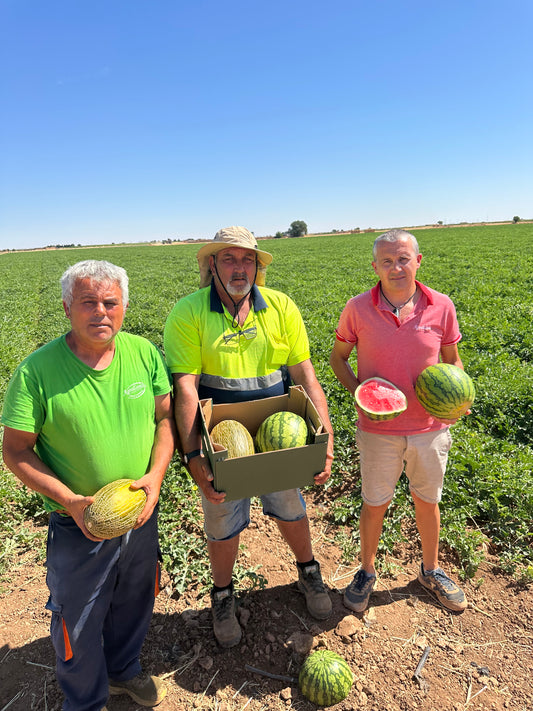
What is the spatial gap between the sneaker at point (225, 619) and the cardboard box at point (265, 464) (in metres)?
1.43

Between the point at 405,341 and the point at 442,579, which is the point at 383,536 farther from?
the point at 405,341

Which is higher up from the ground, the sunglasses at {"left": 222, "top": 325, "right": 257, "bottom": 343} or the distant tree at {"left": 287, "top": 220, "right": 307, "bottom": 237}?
the distant tree at {"left": 287, "top": 220, "right": 307, "bottom": 237}

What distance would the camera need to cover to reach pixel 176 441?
3086 millimetres

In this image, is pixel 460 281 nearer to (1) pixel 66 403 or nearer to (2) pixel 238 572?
(2) pixel 238 572

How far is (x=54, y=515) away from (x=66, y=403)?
780 mm

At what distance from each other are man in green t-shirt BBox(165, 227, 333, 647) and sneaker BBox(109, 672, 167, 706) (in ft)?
1.86

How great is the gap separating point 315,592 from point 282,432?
1847mm

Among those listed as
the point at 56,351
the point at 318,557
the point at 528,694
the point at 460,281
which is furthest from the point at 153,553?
the point at 460,281

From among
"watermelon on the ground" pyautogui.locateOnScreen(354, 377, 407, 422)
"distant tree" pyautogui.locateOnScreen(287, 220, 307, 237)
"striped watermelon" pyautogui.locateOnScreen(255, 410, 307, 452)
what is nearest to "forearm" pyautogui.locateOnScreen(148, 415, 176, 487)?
"striped watermelon" pyautogui.locateOnScreen(255, 410, 307, 452)

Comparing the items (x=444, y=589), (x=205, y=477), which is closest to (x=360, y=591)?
(x=444, y=589)

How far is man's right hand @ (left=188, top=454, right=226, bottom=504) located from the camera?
2.79 metres

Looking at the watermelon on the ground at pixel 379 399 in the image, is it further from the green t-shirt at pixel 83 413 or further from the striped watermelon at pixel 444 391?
the green t-shirt at pixel 83 413

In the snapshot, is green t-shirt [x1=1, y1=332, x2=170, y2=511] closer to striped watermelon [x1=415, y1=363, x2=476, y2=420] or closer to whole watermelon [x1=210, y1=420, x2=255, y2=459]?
whole watermelon [x1=210, y1=420, x2=255, y2=459]

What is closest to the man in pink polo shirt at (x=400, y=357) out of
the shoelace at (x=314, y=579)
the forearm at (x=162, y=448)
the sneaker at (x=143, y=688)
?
the shoelace at (x=314, y=579)
